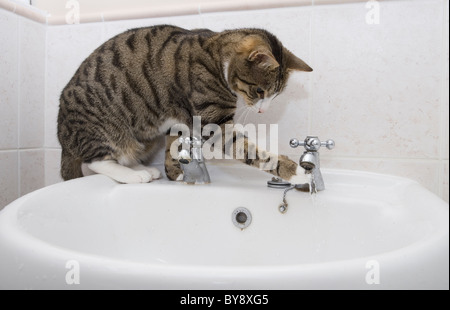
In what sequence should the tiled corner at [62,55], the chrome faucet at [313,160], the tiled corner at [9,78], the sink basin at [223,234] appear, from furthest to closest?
the tiled corner at [62,55] < the tiled corner at [9,78] < the chrome faucet at [313,160] < the sink basin at [223,234]

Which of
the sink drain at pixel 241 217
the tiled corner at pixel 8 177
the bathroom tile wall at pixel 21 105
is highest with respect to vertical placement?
the bathroom tile wall at pixel 21 105

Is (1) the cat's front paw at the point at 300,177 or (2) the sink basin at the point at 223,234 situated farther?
(1) the cat's front paw at the point at 300,177

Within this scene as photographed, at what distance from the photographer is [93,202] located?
0.82 m

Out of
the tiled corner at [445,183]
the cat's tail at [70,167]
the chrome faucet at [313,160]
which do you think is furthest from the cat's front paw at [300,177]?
the cat's tail at [70,167]

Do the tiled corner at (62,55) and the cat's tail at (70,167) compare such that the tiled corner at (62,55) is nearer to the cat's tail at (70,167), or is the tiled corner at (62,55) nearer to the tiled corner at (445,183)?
the cat's tail at (70,167)

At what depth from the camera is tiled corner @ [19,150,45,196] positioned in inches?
43.9

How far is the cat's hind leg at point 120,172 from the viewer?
94cm

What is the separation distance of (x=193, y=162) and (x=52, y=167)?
1.95 ft

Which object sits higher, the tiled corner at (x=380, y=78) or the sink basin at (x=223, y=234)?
the tiled corner at (x=380, y=78)

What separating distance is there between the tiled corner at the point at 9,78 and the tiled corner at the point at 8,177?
30 millimetres

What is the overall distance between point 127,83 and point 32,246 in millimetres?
647

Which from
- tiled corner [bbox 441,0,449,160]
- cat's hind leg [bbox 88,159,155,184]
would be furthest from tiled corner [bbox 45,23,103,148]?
tiled corner [bbox 441,0,449,160]

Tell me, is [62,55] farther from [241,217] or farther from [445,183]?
[445,183]
